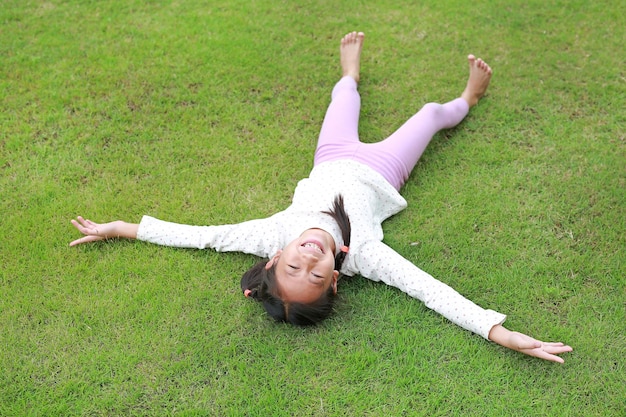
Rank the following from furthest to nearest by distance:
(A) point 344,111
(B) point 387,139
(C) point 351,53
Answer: (C) point 351,53 < (A) point 344,111 < (B) point 387,139

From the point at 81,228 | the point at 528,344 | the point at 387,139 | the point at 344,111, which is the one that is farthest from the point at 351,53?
the point at 528,344

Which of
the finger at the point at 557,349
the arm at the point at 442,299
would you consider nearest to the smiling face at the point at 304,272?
the arm at the point at 442,299

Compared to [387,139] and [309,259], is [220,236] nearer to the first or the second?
[309,259]

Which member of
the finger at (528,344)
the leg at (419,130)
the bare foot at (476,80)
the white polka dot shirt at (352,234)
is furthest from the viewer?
the bare foot at (476,80)

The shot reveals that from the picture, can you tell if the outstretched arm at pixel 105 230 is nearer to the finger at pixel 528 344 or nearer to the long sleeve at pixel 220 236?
the long sleeve at pixel 220 236

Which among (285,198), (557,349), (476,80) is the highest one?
(476,80)

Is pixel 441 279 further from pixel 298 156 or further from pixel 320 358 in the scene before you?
pixel 298 156

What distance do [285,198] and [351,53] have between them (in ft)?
4.16

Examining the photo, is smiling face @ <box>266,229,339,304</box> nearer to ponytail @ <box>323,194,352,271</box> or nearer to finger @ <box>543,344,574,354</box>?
ponytail @ <box>323,194,352,271</box>

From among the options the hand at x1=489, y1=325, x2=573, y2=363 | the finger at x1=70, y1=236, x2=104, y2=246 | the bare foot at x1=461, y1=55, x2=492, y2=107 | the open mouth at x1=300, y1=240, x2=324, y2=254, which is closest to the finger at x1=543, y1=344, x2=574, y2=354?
the hand at x1=489, y1=325, x2=573, y2=363

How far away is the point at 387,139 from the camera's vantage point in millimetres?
3762

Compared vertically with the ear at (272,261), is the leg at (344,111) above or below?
above

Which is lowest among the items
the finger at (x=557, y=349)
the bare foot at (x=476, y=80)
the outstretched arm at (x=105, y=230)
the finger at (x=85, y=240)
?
the finger at (x=557, y=349)

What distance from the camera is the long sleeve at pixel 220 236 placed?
3307 millimetres
